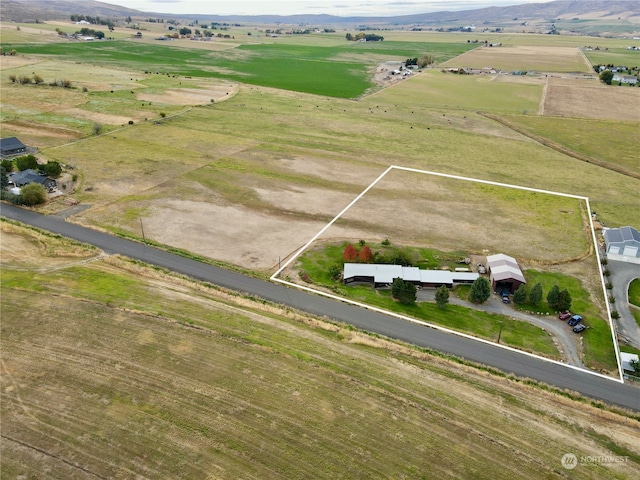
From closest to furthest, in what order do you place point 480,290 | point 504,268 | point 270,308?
1. point 270,308
2. point 480,290
3. point 504,268

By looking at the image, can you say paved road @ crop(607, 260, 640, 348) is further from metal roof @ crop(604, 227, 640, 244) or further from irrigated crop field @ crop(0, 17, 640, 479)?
metal roof @ crop(604, 227, 640, 244)

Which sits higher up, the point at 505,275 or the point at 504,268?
the point at 504,268

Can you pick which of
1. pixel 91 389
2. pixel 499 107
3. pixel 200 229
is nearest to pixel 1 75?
pixel 200 229

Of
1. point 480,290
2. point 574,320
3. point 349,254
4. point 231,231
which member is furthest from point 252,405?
point 574,320

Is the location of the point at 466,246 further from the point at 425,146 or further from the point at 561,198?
the point at 425,146

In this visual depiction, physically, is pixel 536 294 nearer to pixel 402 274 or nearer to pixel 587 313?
pixel 587 313

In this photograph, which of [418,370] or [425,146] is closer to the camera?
[418,370]

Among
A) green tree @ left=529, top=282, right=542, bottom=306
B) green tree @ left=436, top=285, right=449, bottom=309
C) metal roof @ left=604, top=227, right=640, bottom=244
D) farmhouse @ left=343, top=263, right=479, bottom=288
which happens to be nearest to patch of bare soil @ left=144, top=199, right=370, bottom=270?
farmhouse @ left=343, top=263, right=479, bottom=288
